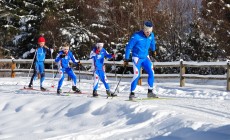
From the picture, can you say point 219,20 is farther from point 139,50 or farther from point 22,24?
point 139,50

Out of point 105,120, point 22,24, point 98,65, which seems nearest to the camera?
point 105,120

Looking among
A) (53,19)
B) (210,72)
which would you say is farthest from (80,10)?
(210,72)

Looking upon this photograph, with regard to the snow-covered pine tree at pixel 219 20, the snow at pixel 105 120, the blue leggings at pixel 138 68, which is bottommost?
the snow at pixel 105 120

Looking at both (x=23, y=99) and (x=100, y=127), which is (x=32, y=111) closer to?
(x=23, y=99)

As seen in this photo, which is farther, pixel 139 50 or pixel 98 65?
pixel 98 65

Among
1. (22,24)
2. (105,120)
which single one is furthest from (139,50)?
(22,24)

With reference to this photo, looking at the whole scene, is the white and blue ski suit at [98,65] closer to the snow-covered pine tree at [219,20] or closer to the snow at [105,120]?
the snow at [105,120]

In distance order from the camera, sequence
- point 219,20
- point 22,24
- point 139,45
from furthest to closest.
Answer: point 22,24 → point 219,20 → point 139,45

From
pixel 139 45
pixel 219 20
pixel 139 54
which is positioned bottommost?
pixel 139 54

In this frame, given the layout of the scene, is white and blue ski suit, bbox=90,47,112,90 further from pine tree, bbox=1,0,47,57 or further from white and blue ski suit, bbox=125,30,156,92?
pine tree, bbox=1,0,47,57

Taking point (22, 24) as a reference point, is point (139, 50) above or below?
below

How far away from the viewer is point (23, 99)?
31.1ft

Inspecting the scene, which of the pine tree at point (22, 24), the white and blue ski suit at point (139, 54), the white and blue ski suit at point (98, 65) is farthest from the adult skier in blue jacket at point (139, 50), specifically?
the pine tree at point (22, 24)

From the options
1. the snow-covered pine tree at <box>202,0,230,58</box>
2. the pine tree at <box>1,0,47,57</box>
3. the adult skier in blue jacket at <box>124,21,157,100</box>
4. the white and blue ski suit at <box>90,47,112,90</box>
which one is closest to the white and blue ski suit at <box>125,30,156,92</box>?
the adult skier in blue jacket at <box>124,21,157,100</box>
